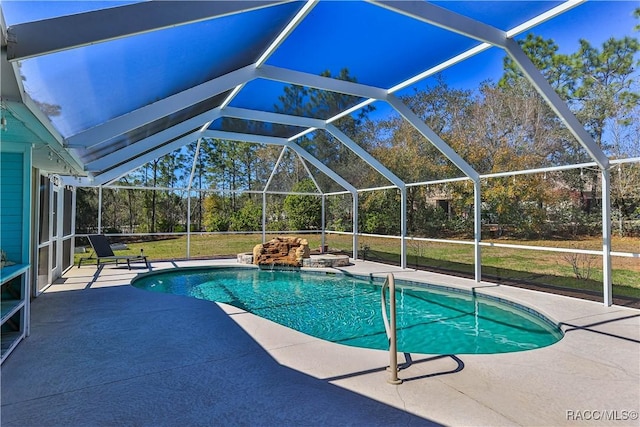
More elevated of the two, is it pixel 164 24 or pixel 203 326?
pixel 164 24

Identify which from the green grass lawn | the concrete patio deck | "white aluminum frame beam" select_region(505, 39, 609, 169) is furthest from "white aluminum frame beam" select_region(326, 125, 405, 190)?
the concrete patio deck

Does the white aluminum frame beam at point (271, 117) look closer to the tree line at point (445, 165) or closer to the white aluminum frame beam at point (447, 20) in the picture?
the tree line at point (445, 165)

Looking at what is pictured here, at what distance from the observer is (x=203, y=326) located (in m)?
4.88

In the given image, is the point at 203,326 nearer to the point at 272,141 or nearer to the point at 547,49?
the point at 272,141

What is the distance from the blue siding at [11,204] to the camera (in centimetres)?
455

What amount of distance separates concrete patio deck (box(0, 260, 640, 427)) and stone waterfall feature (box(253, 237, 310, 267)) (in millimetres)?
6359

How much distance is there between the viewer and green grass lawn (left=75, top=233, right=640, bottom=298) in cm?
1015

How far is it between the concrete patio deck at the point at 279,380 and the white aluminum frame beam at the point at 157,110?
2.63m

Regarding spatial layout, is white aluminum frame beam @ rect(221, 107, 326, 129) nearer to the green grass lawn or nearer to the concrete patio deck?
the concrete patio deck

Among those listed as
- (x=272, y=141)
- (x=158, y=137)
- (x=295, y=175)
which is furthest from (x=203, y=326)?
(x=295, y=175)

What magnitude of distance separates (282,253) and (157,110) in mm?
6842

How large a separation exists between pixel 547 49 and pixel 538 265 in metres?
7.74

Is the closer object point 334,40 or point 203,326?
point 203,326
